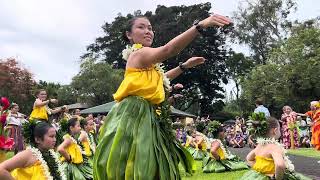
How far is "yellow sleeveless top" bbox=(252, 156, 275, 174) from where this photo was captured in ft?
18.8

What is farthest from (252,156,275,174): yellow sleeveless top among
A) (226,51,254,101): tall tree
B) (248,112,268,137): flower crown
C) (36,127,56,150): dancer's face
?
(226,51,254,101): tall tree

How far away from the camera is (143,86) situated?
3.75 metres

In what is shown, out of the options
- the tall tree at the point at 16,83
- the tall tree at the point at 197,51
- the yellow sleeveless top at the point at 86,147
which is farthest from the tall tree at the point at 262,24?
the yellow sleeveless top at the point at 86,147

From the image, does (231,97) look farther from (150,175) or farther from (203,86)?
(150,175)

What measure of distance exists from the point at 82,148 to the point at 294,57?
25.7 metres

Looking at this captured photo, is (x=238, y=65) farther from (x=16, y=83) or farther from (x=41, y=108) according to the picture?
(x=41, y=108)

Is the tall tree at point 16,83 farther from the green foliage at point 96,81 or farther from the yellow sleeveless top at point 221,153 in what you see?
the yellow sleeveless top at point 221,153

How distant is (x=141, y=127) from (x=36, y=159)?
1769 millimetres

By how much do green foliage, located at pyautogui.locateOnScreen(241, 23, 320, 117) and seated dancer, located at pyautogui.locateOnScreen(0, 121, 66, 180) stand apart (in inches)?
1053

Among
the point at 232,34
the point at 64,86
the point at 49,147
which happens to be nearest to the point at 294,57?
the point at 232,34

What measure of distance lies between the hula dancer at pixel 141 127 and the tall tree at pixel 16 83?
35.3 meters

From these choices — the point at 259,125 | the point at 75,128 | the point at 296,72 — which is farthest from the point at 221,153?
the point at 296,72

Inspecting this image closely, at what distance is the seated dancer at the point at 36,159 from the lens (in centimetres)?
478

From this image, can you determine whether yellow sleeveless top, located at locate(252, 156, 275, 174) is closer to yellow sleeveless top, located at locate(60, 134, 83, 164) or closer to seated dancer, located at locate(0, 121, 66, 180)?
seated dancer, located at locate(0, 121, 66, 180)
